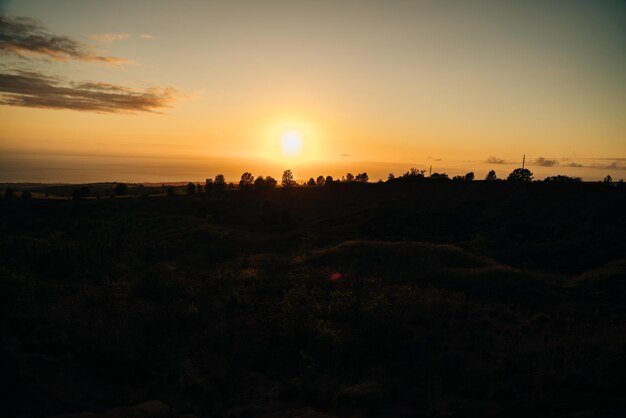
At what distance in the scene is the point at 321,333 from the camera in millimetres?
16719

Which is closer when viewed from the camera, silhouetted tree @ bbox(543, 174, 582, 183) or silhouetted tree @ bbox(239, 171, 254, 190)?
silhouetted tree @ bbox(543, 174, 582, 183)

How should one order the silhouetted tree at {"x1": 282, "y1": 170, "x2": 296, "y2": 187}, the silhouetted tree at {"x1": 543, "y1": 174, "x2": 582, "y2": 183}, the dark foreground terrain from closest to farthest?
the dark foreground terrain → the silhouetted tree at {"x1": 543, "y1": 174, "x2": 582, "y2": 183} → the silhouetted tree at {"x1": 282, "y1": 170, "x2": 296, "y2": 187}

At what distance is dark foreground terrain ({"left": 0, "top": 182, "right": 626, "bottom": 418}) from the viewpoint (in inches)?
477

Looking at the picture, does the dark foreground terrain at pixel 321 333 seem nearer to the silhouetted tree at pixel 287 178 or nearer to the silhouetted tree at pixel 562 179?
the silhouetted tree at pixel 562 179

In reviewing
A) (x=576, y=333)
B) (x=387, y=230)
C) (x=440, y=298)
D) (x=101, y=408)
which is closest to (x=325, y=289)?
(x=440, y=298)

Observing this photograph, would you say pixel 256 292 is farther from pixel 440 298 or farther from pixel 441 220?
pixel 441 220

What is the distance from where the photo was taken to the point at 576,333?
56.7 feet

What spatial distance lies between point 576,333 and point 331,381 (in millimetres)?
11994

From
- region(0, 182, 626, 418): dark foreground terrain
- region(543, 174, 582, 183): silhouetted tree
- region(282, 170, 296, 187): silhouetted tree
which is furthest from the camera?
region(282, 170, 296, 187): silhouetted tree

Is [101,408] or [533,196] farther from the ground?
[533,196]

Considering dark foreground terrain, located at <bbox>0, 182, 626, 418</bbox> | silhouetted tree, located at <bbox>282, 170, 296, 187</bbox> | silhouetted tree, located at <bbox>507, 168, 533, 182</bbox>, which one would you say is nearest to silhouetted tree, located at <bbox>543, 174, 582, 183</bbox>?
silhouetted tree, located at <bbox>507, 168, 533, 182</bbox>

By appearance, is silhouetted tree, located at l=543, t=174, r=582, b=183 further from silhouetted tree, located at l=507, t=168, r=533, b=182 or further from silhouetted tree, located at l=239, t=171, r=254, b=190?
silhouetted tree, located at l=239, t=171, r=254, b=190

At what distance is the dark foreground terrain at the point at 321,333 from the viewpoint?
12125mm

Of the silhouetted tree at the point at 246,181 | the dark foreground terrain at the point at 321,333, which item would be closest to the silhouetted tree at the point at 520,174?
the dark foreground terrain at the point at 321,333
